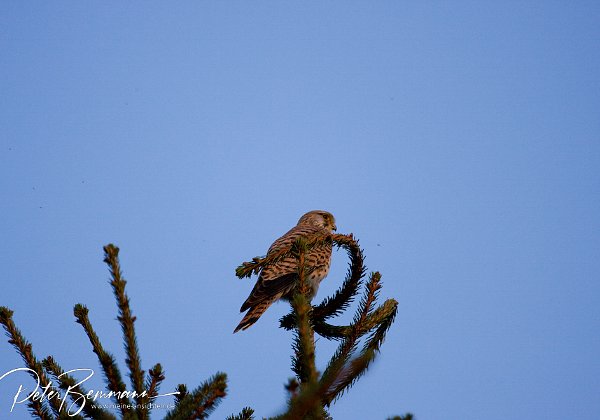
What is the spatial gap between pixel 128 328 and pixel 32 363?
55 centimetres

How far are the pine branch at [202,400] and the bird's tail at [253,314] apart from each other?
8.41 ft

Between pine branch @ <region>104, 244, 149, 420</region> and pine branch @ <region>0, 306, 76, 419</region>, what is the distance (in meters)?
0.38

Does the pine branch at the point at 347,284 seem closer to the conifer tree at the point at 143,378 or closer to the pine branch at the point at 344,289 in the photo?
the pine branch at the point at 344,289

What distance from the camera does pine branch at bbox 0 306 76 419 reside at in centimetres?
232

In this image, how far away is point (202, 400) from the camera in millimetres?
2047

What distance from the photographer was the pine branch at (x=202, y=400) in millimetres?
2021

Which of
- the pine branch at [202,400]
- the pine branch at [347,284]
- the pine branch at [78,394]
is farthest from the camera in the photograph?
the pine branch at [347,284]

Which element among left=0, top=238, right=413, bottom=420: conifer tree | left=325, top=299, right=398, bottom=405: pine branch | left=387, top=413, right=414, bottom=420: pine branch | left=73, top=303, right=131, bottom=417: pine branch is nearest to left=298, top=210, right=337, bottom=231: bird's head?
left=325, top=299, right=398, bottom=405: pine branch

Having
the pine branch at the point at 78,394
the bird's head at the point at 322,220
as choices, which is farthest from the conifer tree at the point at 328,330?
the bird's head at the point at 322,220

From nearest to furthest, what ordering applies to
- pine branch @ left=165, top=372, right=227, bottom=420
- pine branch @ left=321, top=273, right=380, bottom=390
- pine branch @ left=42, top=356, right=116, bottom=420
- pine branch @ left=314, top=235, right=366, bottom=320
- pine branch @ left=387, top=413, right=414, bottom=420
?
pine branch @ left=387, top=413, right=414, bottom=420, pine branch @ left=165, top=372, right=227, bottom=420, pine branch @ left=42, top=356, right=116, bottom=420, pine branch @ left=321, top=273, right=380, bottom=390, pine branch @ left=314, top=235, right=366, bottom=320

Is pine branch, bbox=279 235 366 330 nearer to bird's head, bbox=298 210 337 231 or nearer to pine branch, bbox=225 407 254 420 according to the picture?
pine branch, bbox=225 407 254 420

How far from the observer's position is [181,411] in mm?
2064

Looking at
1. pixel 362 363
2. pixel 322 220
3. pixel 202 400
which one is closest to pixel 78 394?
pixel 202 400

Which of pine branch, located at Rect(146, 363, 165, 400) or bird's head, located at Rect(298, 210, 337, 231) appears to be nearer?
pine branch, located at Rect(146, 363, 165, 400)
